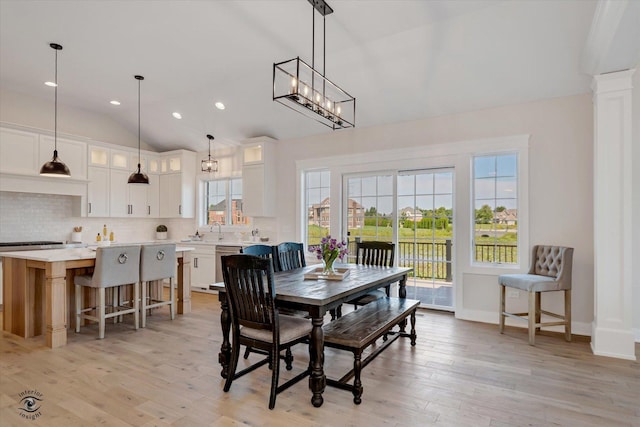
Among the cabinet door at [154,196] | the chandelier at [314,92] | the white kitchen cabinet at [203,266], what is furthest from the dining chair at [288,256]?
the cabinet door at [154,196]

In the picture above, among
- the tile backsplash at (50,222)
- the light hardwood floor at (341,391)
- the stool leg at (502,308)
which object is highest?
the tile backsplash at (50,222)

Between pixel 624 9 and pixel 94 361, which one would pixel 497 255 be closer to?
pixel 624 9

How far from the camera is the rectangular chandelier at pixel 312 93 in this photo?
2.81 meters

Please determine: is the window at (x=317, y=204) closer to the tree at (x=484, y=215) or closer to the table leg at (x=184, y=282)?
the table leg at (x=184, y=282)

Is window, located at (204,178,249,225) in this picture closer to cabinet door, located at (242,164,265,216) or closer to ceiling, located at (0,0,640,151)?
cabinet door, located at (242,164,265,216)

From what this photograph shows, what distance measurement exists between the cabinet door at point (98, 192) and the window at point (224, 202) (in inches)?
71.1

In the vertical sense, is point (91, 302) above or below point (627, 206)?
below

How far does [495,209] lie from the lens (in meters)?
4.59

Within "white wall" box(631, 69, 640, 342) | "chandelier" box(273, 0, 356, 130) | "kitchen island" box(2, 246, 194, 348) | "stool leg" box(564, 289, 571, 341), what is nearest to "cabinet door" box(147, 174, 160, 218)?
"kitchen island" box(2, 246, 194, 348)

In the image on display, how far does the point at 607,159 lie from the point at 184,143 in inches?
267

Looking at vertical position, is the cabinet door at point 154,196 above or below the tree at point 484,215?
above

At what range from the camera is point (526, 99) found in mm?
4285

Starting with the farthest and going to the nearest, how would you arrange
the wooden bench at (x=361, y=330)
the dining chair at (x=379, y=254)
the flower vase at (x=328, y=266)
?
the dining chair at (x=379, y=254), the flower vase at (x=328, y=266), the wooden bench at (x=361, y=330)

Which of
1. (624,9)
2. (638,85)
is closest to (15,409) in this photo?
(624,9)
